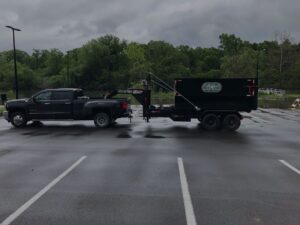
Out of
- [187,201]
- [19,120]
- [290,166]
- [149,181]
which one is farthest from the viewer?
[19,120]

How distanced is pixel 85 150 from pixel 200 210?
645 cm

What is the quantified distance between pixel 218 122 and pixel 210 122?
0.36 meters

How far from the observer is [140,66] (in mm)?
89625

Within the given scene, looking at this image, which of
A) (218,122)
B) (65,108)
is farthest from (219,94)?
(65,108)

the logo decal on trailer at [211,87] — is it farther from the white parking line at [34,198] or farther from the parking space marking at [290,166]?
the white parking line at [34,198]

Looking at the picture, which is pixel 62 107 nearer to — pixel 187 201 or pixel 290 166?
pixel 290 166

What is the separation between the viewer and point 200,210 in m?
6.25

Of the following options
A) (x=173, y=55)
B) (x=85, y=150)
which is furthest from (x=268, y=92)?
(x=85, y=150)

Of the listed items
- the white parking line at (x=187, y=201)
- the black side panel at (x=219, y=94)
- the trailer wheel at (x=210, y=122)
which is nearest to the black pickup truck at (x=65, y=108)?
the black side panel at (x=219, y=94)

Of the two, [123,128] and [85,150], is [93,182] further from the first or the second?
[123,128]

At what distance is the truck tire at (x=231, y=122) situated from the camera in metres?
18.5

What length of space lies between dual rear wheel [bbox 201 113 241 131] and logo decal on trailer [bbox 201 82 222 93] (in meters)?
1.09

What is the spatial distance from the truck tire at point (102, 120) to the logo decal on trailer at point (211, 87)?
4.58 m

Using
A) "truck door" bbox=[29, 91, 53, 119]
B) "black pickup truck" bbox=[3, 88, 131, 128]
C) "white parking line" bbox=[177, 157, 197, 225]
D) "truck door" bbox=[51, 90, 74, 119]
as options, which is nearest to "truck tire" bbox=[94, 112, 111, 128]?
"black pickup truck" bbox=[3, 88, 131, 128]
